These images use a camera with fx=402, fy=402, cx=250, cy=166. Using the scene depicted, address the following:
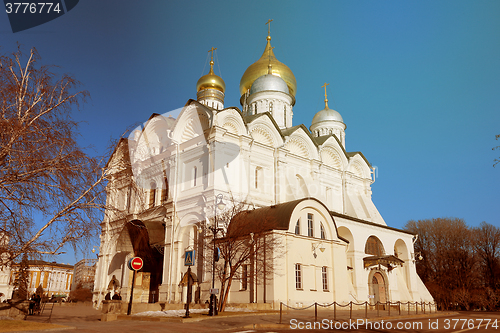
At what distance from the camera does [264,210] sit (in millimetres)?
20609

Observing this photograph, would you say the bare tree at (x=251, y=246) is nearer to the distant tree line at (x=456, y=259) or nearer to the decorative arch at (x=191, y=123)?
the decorative arch at (x=191, y=123)

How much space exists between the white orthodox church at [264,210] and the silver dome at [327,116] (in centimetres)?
552

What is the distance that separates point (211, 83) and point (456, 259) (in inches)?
1169

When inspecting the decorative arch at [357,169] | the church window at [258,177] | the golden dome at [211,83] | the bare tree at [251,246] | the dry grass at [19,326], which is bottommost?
the dry grass at [19,326]

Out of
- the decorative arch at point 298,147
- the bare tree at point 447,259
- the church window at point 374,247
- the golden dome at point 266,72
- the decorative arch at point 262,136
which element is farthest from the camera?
the bare tree at point 447,259

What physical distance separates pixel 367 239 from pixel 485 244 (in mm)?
23019

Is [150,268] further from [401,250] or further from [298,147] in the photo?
[401,250]

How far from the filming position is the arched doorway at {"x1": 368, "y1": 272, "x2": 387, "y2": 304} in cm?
2556

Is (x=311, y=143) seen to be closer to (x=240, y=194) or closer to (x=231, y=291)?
(x=240, y=194)

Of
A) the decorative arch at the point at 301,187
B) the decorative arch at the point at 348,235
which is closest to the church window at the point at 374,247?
the decorative arch at the point at 348,235

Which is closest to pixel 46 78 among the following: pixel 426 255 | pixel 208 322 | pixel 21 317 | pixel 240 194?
pixel 21 317

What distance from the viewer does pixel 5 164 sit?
9.27 meters

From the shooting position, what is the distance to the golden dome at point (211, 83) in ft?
115

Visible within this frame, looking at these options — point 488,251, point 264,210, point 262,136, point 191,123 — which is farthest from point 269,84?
point 488,251
